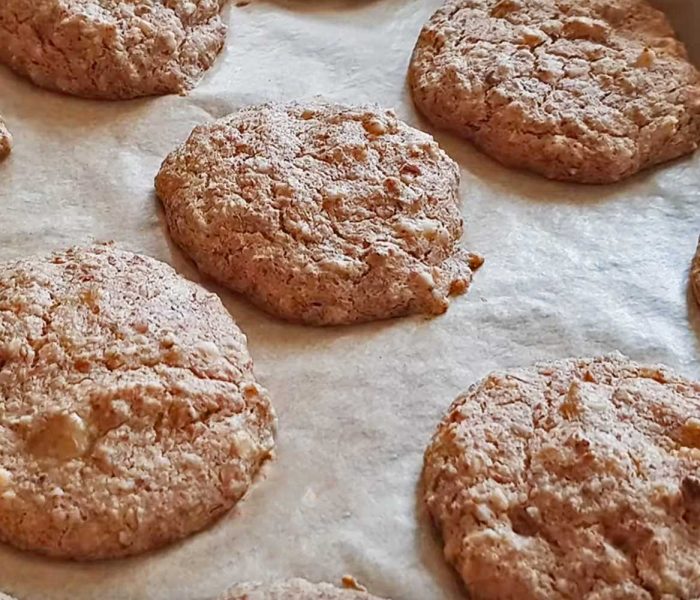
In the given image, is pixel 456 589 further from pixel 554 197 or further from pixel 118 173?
pixel 118 173

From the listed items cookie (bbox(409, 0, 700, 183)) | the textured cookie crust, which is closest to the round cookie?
the textured cookie crust

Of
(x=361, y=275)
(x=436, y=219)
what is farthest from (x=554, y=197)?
(x=361, y=275)

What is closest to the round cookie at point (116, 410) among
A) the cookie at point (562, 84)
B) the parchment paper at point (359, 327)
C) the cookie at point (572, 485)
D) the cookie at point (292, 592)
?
the parchment paper at point (359, 327)

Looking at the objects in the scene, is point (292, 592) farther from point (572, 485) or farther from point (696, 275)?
point (696, 275)

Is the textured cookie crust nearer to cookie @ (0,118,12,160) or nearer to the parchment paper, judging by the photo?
the parchment paper

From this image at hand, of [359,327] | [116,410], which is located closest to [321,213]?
[359,327]
